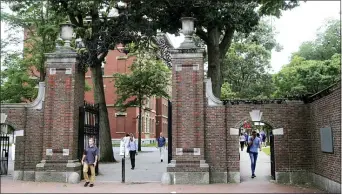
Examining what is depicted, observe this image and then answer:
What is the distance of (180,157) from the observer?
13125 millimetres

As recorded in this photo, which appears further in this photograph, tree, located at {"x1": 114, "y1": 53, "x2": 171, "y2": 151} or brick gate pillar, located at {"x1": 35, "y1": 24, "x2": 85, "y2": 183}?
tree, located at {"x1": 114, "y1": 53, "x2": 171, "y2": 151}

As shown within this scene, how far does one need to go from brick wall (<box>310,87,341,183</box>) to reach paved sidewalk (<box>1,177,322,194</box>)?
93 centimetres

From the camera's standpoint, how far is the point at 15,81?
2614 cm

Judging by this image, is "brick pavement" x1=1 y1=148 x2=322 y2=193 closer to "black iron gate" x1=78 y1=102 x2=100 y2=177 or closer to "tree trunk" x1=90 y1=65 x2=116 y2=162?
"black iron gate" x1=78 y1=102 x2=100 y2=177

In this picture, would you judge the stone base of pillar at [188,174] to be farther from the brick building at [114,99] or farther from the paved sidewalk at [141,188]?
the brick building at [114,99]

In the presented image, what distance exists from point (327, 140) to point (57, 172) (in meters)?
9.17

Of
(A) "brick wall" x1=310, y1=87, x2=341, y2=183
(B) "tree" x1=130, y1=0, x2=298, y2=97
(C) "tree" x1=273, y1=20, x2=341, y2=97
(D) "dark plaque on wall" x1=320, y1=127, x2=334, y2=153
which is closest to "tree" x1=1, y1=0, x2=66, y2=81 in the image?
(B) "tree" x1=130, y1=0, x2=298, y2=97

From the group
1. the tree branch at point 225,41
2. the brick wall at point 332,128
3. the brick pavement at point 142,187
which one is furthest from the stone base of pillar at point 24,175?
the tree branch at point 225,41

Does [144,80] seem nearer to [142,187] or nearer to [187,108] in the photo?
[187,108]

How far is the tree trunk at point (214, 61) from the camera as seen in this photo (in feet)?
64.4

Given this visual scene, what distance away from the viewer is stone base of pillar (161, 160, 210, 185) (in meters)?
12.8

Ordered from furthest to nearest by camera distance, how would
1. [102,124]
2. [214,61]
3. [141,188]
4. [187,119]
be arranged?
[102,124] → [214,61] → [187,119] → [141,188]

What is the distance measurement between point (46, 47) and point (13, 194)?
13748 mm

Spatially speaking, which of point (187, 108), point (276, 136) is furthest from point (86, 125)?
point (276, 136)
